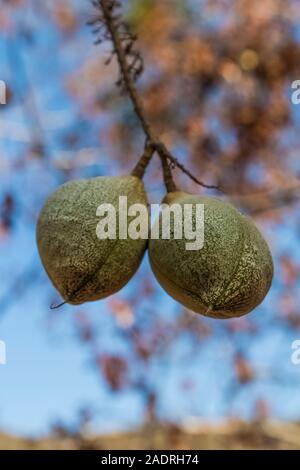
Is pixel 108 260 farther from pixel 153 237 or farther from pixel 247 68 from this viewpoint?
pixel 247 68

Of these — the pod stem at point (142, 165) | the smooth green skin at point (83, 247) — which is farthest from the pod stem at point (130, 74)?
the smooth green skin at point (83, 247)

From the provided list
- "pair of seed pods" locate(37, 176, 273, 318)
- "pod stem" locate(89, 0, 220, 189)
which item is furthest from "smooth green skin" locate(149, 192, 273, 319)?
"pod stem" locate(89, 0, 220, 189)

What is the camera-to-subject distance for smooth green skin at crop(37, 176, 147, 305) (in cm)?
154

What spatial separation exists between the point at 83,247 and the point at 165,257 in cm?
20

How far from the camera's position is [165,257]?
152 centimetres

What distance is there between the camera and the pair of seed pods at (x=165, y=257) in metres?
1.50

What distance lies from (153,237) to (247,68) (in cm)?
541

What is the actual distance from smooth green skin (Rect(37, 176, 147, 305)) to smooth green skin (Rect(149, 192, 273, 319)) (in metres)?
0.09

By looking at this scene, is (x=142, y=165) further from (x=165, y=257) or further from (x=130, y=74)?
(x=165, y=257)

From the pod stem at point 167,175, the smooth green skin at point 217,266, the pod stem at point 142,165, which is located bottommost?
the smooth green skin at point 217,266

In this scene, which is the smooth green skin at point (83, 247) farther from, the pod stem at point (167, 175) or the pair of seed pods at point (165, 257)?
the pod stem at point (167, 175)

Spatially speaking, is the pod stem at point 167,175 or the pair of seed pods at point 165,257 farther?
the pod stem at point 167,175

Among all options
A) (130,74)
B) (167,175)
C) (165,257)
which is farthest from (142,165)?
(165,257)

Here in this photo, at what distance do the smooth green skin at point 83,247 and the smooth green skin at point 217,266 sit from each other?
86 mm
